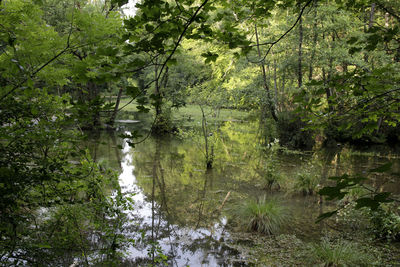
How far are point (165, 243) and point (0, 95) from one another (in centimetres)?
333

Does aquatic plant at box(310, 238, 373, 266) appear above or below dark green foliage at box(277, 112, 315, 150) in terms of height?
below

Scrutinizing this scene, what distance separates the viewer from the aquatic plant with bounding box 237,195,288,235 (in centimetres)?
508

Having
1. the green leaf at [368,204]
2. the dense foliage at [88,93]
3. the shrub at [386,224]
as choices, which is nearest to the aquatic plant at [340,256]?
the shrub at [386,224]

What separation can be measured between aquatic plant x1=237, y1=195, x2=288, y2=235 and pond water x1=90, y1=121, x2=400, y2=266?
22 cm

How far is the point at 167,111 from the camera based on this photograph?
14672 mm

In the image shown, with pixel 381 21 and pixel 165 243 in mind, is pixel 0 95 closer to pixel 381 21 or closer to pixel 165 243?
pixel 165 243

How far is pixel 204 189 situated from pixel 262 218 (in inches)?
92.5

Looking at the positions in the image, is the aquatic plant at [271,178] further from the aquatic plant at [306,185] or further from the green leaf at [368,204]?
the green leaf at [368,204]

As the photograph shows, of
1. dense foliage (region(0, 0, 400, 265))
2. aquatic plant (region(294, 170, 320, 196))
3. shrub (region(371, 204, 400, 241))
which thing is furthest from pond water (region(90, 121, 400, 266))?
shrub (region(371, 204, 400, 241))

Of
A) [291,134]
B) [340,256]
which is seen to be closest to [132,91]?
[340,256]

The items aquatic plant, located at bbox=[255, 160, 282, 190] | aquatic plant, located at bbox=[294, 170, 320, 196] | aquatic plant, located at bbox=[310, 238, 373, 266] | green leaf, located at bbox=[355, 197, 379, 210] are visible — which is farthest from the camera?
aquatic plant, located at bbox=[255, 160, 282, 190]

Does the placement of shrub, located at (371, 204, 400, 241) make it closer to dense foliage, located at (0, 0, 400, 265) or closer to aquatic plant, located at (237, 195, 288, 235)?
dense foliage, located at (0, 0, 400, 265)

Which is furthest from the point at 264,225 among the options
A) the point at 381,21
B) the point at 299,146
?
the point at 381,21

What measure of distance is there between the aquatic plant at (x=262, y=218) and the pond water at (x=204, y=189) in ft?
0.72
